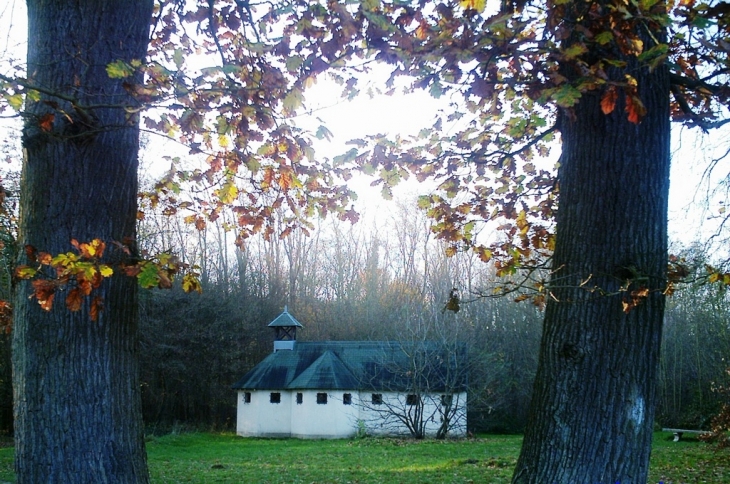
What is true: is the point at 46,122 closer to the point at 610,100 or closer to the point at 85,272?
the point at 85,272

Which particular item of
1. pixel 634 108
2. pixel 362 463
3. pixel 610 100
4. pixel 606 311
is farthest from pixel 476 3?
pixel 362 463

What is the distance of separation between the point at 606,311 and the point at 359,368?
26535 millimetres

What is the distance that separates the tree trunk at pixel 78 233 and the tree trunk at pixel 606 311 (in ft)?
9.29

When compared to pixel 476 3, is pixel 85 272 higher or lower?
lower

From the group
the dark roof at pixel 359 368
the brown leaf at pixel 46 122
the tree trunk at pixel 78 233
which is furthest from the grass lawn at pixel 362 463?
the brown leaf at pixel 46 122

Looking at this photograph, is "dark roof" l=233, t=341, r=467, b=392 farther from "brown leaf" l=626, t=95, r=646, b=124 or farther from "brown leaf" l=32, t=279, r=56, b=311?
"brown leaf" l=32, t=279, r=56, b=311

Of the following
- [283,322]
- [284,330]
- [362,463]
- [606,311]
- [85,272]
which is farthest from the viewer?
[284,330]

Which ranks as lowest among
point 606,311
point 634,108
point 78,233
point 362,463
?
point 362,463

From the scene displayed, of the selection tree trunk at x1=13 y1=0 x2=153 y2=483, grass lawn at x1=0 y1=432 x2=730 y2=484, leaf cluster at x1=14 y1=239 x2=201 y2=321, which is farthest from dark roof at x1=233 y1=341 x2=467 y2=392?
leaf cluster at x1=14 y1=239 x2=201 y2=321

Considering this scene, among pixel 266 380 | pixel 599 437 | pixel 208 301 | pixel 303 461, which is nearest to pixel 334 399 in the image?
pixel 266 380

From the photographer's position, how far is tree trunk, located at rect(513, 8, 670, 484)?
4379 mm

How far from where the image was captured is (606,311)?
4.46m

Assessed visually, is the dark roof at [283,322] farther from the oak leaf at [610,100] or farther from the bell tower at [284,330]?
the oak leaf at [610,100]

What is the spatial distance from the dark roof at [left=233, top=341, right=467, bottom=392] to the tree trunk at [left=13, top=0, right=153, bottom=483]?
22.4m
